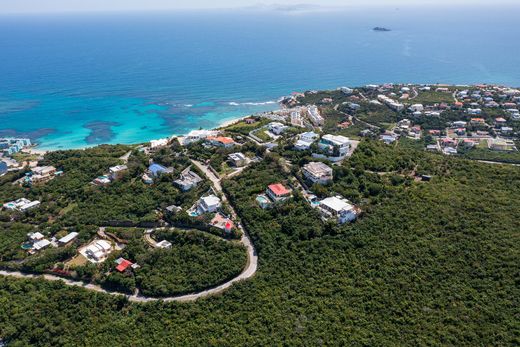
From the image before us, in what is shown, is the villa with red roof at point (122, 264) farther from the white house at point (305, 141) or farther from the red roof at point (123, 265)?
the white house at point (305, 141)

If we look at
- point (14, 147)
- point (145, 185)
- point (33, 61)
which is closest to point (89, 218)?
point (145, 185)

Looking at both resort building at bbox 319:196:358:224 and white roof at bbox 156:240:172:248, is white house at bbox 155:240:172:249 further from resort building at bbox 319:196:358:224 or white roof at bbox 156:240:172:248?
resort building at bbox 319:196:358:224

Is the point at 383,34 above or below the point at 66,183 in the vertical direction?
below

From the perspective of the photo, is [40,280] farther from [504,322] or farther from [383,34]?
[383,34]

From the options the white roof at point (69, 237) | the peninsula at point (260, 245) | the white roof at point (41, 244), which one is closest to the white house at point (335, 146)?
the peninsula at point (260, 245)

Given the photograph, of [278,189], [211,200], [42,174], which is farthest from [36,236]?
[278,189]

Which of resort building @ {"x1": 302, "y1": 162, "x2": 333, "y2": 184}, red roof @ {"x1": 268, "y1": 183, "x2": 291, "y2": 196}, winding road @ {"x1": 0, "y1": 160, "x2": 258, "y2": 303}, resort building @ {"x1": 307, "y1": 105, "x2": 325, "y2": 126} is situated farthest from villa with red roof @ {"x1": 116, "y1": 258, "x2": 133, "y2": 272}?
resort building @ {"x1": 307, "y1": 105, "x2": 325, "y2": 126}
